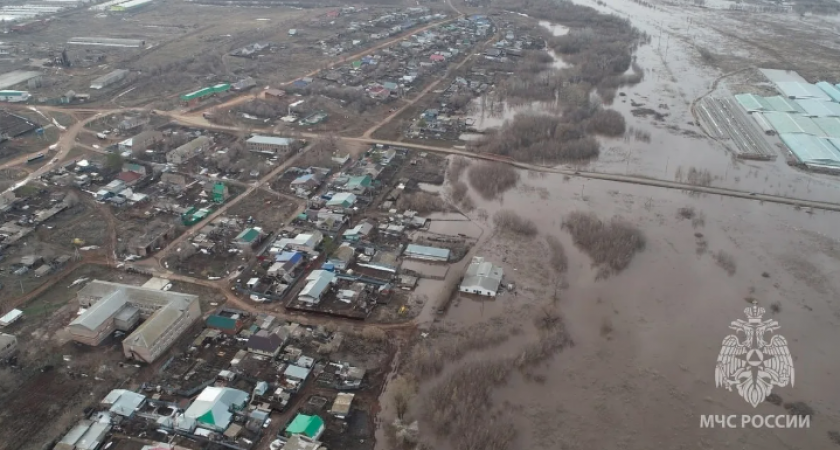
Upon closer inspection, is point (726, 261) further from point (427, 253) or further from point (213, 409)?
point (213, 409)

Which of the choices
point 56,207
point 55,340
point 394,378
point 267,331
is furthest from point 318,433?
point 56,207

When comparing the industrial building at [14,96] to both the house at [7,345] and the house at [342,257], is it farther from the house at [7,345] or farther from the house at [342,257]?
the house at [342,257]

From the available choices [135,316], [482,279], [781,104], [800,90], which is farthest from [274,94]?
[800,90]

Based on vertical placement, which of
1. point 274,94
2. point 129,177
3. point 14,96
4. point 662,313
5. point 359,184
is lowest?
point 662,313

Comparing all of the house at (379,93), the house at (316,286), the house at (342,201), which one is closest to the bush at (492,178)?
the house at (342,201)

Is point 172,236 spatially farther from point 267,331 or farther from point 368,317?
point 368,317

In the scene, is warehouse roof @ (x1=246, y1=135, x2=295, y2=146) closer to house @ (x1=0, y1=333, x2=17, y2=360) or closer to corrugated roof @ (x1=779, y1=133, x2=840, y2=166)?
house @ (x1=0, y1=333, x2=17, y2=360)
